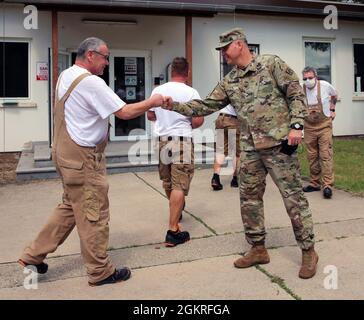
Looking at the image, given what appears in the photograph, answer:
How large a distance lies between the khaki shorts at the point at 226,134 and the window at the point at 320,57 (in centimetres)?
752

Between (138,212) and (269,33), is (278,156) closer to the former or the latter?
(138,212)

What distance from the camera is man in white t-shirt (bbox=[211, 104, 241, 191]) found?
715 cm

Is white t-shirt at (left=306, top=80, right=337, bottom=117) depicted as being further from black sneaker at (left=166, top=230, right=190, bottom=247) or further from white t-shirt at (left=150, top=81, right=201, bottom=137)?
black sneaker at (left=166, top=230, right=190, bottom=247)

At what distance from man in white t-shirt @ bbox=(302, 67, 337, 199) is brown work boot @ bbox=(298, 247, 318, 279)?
2896 mm

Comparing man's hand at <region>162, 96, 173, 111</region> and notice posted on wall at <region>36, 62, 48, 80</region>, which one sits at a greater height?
notice posted on wall at <region>36, 62, 48, 80</region>

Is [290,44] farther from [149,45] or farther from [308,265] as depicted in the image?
[308,265]

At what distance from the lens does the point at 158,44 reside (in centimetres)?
1234

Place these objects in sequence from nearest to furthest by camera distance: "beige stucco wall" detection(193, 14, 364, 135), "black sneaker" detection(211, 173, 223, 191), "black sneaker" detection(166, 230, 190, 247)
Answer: "black sneaker" detection(166, 230, 190, 247), "black sneaker" detection(211, 173, 223, 191), "beige stucco wall" detection(193, 14, 364, 135)

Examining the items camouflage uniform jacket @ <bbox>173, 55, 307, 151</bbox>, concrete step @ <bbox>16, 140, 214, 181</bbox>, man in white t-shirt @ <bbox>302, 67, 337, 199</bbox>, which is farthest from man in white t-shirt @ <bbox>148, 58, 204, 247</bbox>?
concrete step @ <bbox>16, 140, 214, 181</bbox>

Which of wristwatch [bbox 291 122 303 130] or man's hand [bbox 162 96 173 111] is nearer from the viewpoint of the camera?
wristwatch [bbox 291 122 303 130]

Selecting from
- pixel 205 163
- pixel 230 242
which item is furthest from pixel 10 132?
pixel 230 242

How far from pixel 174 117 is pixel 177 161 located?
45 cm

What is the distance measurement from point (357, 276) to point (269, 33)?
10629 millimetres

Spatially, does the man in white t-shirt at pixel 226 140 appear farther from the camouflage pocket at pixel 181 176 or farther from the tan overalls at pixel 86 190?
the tan overalls at pixel 86 190
